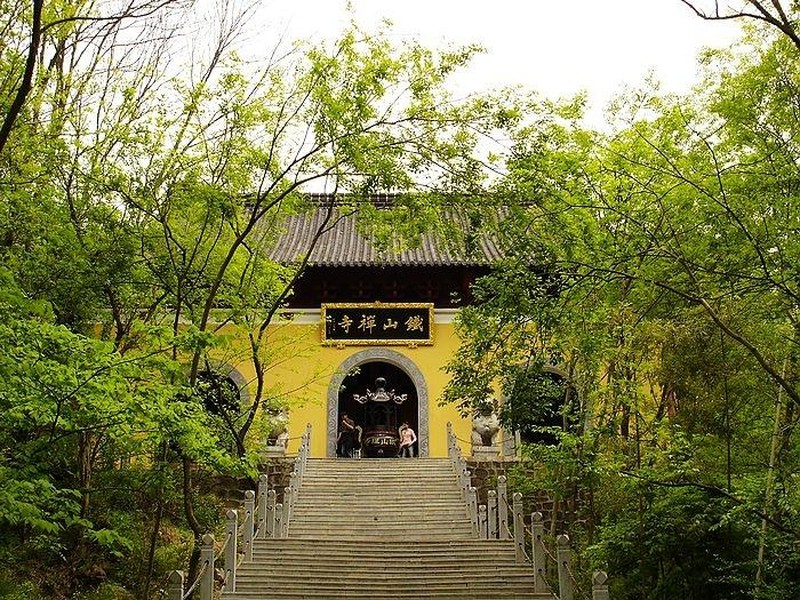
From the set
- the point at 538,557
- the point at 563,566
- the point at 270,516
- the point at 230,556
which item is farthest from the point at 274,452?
the point at 563,566

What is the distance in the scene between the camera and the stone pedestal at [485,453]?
15711mm

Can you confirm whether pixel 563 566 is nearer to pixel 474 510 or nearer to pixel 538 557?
pixel 538 557

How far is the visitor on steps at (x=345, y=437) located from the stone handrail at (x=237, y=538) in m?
4.16

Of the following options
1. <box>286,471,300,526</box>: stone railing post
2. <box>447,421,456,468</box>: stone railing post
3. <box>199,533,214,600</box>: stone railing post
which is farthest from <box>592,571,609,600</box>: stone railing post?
<box>447,421,456,468</box>: stone railing post

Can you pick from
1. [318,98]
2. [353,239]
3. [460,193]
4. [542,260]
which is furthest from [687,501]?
[353,239]

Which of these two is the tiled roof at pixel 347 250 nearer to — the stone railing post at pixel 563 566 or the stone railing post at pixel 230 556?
the stone railing post at pixel 230 556

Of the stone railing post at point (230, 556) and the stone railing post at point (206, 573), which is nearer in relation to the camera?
the stone railing post at point (206, 573)

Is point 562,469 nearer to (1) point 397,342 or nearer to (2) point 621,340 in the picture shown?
(2) point 621,340

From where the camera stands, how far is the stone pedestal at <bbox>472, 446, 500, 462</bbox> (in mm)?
15711

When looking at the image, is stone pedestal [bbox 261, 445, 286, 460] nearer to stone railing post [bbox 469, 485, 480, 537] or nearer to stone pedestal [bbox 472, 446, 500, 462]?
stone pedestal [bbox 472, 446, 500, 462]

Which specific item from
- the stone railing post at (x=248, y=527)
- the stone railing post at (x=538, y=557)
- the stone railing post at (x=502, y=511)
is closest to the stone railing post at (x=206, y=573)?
the stone railing post at (x=248, y=527)

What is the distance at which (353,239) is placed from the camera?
2038 centimetres

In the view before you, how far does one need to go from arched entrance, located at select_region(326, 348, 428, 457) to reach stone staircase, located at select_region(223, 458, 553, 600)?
3.35 metres

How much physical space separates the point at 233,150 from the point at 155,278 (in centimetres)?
162
